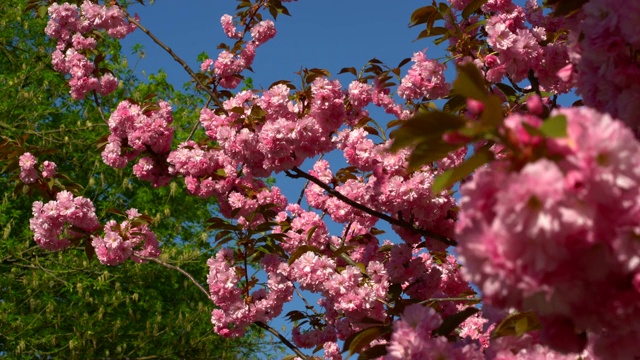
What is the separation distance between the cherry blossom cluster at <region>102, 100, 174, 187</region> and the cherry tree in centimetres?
1

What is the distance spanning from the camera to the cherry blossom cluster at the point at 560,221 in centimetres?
87

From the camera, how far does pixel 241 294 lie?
4.93 meters

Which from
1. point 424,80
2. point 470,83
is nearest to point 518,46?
point 424,80

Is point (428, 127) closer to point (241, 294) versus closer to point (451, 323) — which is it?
point (451, 323)

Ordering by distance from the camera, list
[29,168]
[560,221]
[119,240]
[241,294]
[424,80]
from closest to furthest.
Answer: [560,221], [424,80], [241,294], [119,240], [29,168]

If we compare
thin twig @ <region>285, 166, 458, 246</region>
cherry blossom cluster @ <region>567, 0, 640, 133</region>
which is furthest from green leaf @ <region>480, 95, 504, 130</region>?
thin twig @ <region>285, 166, 458, 246</region>

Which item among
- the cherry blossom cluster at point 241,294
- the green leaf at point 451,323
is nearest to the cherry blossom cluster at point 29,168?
the cherry blossom cluster at point 241,294

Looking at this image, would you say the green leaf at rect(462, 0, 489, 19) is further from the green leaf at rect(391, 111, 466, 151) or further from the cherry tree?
the green leaf at rect(391, 111, 466, 151)

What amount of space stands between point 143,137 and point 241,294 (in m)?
1.35

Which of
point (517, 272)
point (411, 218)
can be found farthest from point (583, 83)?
point (411, 218)

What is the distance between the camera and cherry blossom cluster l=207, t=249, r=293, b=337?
476cm

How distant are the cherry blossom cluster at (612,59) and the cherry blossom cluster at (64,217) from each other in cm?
416

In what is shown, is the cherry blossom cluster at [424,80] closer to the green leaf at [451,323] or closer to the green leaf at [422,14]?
the green leaf at [422,14]

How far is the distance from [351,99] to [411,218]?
0.96 meters
